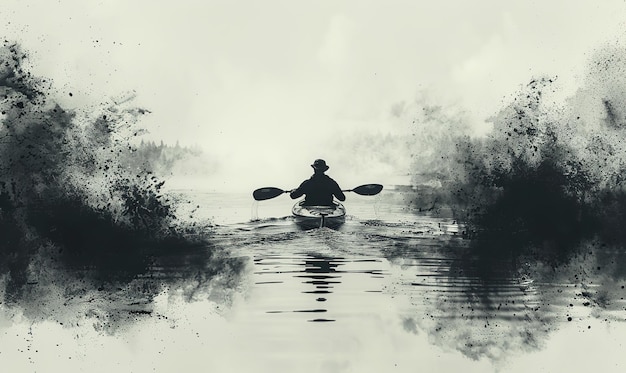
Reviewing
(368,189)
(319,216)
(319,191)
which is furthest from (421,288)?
(368,189)

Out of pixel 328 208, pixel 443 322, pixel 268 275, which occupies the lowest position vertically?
pixel 443 322

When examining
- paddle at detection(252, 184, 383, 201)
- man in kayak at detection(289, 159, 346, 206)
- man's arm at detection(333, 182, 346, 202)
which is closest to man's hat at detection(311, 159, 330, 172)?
man in kayak at detection(289, 159, 346, 206)

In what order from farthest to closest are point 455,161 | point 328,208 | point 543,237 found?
point 328,208
point 455,161
point 543,237

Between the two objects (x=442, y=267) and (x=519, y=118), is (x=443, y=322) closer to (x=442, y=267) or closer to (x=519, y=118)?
(x=442, y=267)

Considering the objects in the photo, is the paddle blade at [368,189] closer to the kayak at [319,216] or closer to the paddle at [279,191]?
the paddle at [279,191]

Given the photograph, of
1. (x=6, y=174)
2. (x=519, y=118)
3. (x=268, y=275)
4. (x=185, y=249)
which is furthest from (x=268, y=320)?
(x=519, y=118)

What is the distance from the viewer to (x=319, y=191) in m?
15.9

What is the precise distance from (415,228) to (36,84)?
7.60m

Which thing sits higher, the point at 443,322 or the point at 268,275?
the point at 268,275

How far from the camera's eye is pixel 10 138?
12.8 metres

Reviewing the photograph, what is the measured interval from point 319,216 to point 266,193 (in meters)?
1.21

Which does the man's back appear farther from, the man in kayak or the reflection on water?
the reflection on water

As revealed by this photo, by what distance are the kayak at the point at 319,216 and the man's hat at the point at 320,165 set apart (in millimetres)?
843

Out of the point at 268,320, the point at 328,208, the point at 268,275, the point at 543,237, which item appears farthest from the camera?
the point at 328,208
